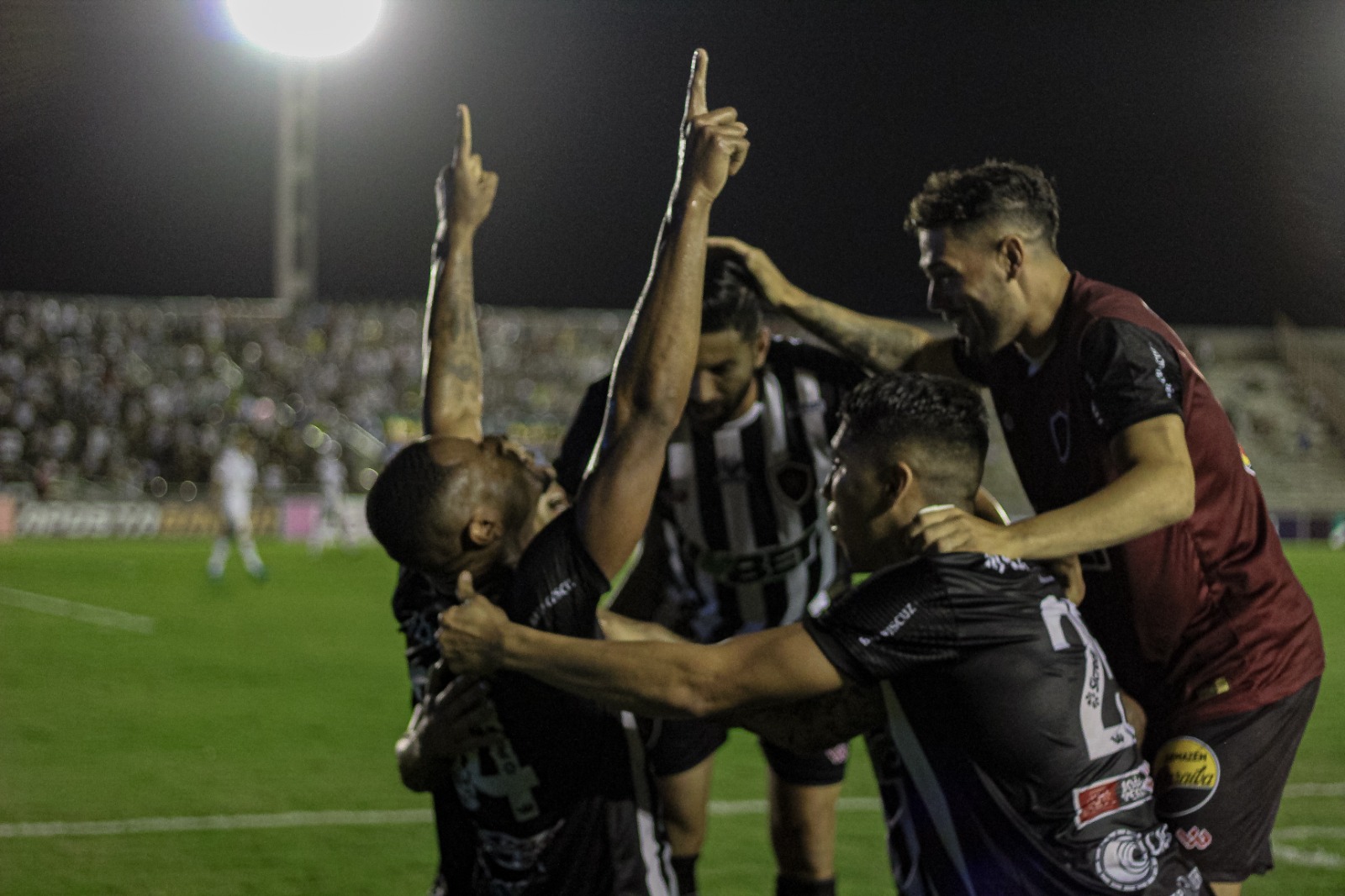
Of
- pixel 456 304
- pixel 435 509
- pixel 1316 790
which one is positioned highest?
pixel 456 304

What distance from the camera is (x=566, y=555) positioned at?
2.76 meters

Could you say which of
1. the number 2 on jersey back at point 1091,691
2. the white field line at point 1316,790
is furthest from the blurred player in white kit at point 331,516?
the number 2 on jersey back at point 1091,691

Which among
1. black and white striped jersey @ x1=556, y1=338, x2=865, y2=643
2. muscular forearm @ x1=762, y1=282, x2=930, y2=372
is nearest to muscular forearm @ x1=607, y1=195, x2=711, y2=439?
muscular forearm @ x1=762, y1=282, x2=930, y2=372

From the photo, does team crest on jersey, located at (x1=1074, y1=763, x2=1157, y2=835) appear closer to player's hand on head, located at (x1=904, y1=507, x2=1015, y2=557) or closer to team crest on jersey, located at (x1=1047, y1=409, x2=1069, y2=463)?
player's hand on head, located at (x1=904, y1=507, x2=1015, y2=557)

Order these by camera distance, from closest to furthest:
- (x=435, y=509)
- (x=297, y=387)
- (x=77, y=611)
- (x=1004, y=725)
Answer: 1. (x=1004, y=725)
2. (x=435, y=509)
3. (x=77, y=611)
4. (x=297, y=387)

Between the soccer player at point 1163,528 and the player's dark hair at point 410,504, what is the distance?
1.46m

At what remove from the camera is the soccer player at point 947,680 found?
8.23ft

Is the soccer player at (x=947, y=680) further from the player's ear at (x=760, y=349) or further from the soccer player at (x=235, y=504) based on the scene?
the soccer player at (x=235, y=504)

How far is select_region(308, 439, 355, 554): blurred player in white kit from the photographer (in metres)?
26.4

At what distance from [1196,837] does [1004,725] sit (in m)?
1.13

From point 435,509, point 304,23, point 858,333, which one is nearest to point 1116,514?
point 435,509

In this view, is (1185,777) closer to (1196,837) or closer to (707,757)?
(1196,837)

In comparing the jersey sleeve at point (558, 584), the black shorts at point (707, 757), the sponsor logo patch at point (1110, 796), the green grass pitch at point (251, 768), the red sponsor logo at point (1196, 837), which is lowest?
the green grass pitch at point (251, 768)

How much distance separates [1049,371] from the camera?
11.5ft
